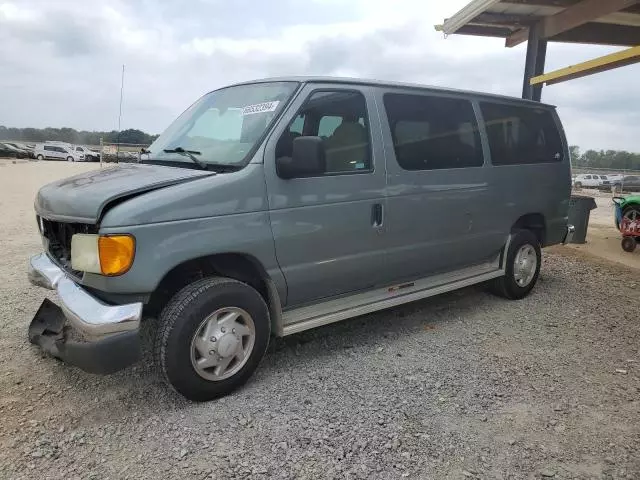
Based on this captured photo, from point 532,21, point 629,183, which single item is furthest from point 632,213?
point 629,183

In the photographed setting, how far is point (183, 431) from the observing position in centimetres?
286

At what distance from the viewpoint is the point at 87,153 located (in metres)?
46.1

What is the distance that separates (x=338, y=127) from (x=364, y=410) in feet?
6.66

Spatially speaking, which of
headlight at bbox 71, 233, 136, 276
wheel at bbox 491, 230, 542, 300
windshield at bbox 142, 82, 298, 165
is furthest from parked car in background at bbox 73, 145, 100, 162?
headlight at bbox 71, 233, 136, 276

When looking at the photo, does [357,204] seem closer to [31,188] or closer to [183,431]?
[183,431]

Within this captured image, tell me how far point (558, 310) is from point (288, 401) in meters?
3.37

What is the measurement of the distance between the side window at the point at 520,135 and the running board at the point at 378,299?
Result: 1.15 meters

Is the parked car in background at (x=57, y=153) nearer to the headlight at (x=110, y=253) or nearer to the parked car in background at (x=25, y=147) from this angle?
Result: the parked car in background at (x=25, y=147)

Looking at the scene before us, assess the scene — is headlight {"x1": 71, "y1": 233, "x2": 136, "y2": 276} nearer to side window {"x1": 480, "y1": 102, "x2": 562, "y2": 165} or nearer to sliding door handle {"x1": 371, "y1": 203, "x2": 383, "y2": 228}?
sliding door handle {"x1": 371, "y1": 203, "x2": 383, "y2": 228}

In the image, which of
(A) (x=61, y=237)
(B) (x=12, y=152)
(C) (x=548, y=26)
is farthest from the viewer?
(B) (x=12, y=152)

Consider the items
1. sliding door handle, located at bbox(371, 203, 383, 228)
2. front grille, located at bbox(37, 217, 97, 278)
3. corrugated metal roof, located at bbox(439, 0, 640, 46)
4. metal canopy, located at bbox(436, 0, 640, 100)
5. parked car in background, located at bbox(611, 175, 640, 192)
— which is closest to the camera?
front grille, located at bbox(37, 217, 97, 278)

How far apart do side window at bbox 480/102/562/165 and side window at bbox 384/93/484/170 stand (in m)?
0.28

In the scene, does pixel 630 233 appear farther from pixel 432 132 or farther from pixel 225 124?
pixel 225 124

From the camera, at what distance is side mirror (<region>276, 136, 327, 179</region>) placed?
3229 mm
